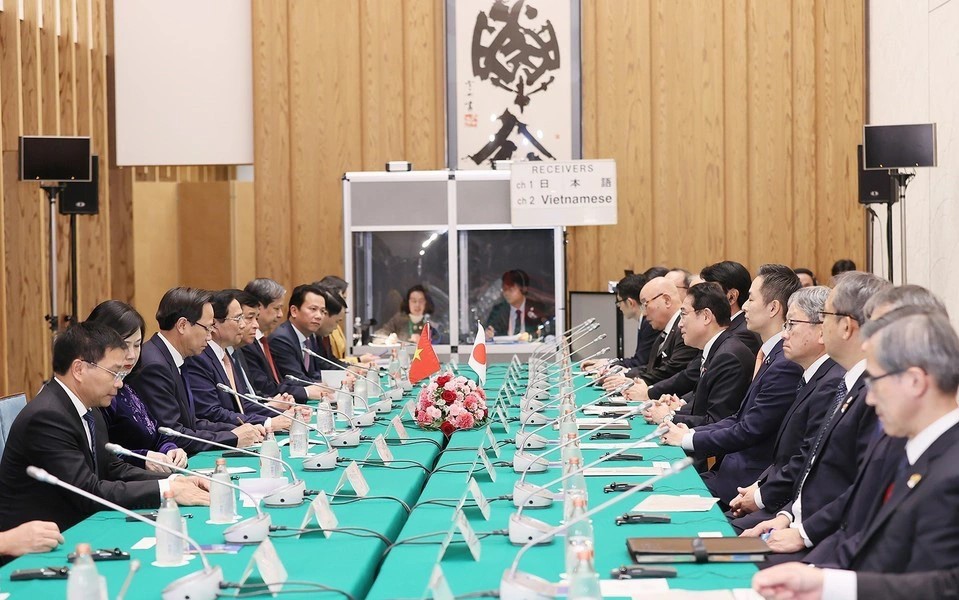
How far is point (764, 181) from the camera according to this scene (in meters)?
9.21

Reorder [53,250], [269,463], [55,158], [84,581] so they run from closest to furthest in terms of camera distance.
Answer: [84,581] < [269,463] < [55,158] < [53,250]

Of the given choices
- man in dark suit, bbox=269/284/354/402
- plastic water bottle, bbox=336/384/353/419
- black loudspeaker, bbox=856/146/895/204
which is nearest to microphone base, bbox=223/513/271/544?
plastic water bottle, bbox=336/384/353/419

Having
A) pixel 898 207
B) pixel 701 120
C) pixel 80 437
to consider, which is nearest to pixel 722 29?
pixel 701 120

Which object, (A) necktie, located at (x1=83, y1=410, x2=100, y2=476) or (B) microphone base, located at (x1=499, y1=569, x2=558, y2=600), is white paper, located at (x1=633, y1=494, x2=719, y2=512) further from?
(A) necktie, located at (x1=83, y1=410, x2=100, y2=476)

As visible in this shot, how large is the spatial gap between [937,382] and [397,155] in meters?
7.37

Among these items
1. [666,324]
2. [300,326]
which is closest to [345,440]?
[300,326]

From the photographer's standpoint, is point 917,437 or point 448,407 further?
point 448,407

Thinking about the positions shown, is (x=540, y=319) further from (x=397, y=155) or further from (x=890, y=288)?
(x=890, y=288)

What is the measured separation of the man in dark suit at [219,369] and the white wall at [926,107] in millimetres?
4377

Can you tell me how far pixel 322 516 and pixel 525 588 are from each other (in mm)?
869

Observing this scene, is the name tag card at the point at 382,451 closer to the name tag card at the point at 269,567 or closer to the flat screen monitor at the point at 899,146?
the name tag card at the point at 269,567

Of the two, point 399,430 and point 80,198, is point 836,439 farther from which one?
point 80,198

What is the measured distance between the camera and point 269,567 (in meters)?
2.37

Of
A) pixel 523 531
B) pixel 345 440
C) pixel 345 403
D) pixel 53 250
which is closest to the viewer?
pixel 523 531
